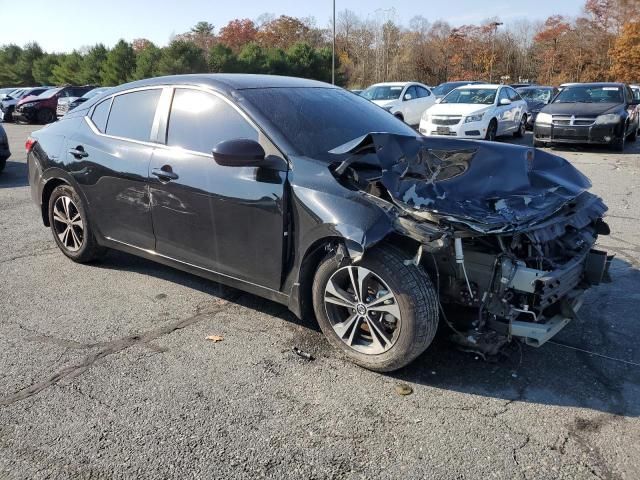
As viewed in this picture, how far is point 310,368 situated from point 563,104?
1255cm

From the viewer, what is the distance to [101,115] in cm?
482

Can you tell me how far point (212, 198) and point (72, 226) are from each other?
2.07m

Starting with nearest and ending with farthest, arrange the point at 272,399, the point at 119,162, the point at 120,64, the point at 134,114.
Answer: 1. the point at 272,399
2. the point at 119,162
3. the point at 134,114
4. the point at 120,64

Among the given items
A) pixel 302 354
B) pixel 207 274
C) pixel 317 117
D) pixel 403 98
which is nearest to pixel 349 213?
pixel 302 354

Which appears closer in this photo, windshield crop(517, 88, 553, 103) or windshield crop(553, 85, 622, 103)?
windshield crop(553, 85, 622, 103)

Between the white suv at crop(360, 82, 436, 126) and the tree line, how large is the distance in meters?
22.4

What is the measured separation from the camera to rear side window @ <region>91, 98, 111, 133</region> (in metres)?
4.76

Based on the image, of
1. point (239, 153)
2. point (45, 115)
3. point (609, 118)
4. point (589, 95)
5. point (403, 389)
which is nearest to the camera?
point (403, 389)

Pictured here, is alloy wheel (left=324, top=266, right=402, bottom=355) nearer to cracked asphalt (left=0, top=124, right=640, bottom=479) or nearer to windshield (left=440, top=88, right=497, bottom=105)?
cracked asphalt (left=0, top=124, right=640, bottom=479)

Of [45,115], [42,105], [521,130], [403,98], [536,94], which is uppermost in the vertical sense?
[403,98]

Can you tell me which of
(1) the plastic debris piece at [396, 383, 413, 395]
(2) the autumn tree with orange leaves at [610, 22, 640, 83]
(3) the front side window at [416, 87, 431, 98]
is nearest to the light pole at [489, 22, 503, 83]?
(2) the autumn tree with orange leaves at [610, 22, 640, 83]

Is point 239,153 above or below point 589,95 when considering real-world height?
above

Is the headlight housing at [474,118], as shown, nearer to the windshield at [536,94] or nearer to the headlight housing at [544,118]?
the headlight housing at [544,118]

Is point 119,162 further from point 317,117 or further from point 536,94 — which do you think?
point 536,94
